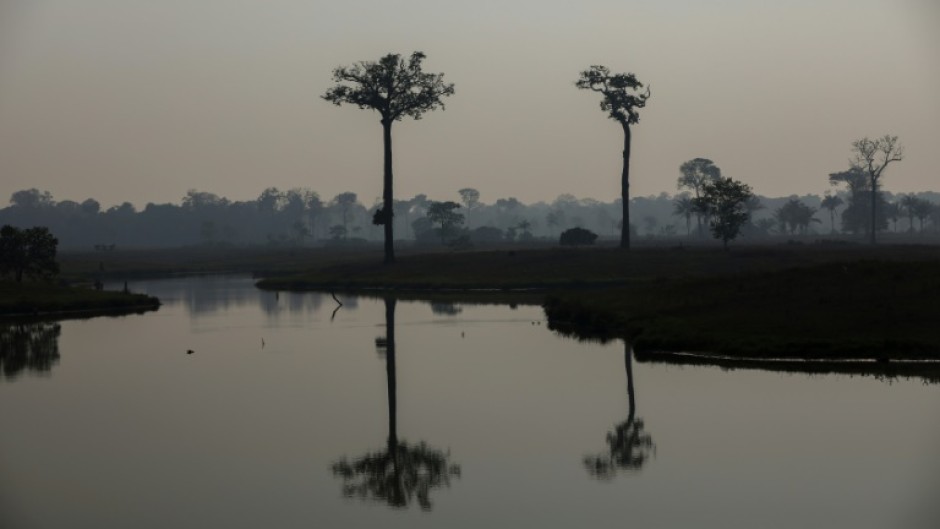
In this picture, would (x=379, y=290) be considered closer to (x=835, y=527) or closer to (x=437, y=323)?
(x=437, y=323)

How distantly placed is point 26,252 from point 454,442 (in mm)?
72497

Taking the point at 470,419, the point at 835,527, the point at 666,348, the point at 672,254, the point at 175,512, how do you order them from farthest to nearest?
the point at 672,254, the point at 666,348, the point at 470,419, the point at 175,512, the point at 835,527

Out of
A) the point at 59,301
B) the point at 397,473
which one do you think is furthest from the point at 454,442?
the point at 59,301

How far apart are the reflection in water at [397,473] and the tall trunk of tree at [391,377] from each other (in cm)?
4

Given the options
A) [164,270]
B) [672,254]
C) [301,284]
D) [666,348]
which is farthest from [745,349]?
Result: [164,270]

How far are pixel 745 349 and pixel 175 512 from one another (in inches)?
1185

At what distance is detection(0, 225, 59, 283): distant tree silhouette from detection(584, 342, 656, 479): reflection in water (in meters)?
70.7

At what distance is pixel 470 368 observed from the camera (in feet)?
168

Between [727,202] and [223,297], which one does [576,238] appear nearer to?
[727,202]

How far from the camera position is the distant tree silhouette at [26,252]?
9550 cm

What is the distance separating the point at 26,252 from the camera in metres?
97.2

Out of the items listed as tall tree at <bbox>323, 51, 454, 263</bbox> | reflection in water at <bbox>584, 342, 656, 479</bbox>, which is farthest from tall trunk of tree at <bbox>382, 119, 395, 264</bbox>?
reflection in water at <bbox>584, 342, 656, 479</bbox>

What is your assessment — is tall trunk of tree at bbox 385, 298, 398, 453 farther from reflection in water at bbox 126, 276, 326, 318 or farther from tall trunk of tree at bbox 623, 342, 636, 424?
reflection in water at bbox 126, 276, 326, 318

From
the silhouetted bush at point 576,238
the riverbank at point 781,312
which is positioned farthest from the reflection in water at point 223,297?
the silhouetted bush at point 576,238
